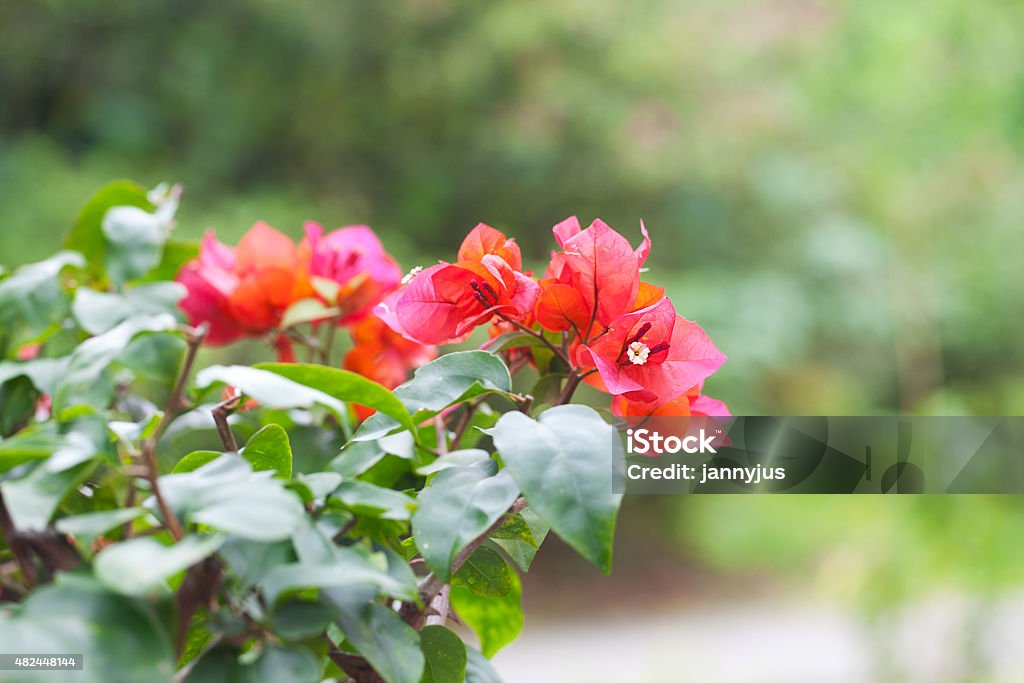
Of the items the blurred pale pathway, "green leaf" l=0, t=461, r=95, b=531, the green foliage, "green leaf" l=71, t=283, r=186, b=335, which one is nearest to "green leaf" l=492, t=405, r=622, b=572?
the green foliage

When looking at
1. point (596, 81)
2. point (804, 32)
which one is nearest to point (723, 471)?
point (596, 81)

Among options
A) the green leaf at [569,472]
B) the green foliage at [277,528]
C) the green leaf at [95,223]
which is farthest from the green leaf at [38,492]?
the green leaf at [95,223]

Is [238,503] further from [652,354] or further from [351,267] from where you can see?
[351,267]

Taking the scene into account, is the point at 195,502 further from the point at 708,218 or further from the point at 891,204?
the point at 891,204

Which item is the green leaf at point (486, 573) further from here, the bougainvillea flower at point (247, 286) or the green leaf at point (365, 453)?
the bougainvillea flower at point (247, 286)

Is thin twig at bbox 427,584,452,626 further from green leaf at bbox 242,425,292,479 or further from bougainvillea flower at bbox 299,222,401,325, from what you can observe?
bougainvillea flower at bbox 299,222,401,325

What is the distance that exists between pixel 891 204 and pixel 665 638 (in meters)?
2.00

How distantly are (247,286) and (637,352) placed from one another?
0.84 feet

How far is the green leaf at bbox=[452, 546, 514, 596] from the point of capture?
1.03ft

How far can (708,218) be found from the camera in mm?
3453

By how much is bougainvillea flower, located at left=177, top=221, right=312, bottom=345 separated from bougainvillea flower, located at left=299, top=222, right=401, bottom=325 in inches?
0.4

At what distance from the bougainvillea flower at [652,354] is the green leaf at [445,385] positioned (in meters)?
0.03

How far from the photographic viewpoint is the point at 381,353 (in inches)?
19.5

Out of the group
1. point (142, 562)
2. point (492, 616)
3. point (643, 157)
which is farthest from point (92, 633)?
point (643, 157)
